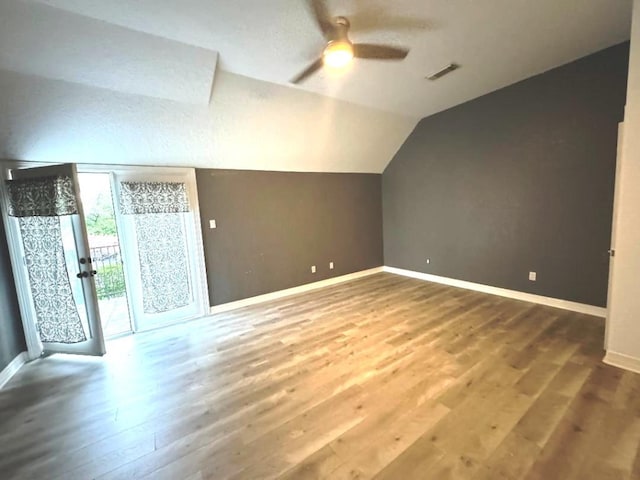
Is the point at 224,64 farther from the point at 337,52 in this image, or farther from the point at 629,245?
the point at 629,245

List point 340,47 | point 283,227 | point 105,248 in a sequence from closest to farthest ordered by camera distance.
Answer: point 340,47, point 283,227, point 105,248

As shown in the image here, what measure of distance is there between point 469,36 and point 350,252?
3.72 m

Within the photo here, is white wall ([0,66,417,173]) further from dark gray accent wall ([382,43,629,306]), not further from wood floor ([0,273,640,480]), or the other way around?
wood floor ([0,273,640,480])

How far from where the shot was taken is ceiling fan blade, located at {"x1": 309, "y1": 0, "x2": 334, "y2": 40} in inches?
74.4

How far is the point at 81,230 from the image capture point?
282 centimetres

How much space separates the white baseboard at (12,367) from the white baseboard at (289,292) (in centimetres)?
188

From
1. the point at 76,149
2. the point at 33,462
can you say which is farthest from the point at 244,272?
the point at 33,462

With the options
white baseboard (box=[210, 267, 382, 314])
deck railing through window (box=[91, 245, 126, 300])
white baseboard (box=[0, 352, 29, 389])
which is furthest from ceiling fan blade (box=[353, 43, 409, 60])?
deck railing through window (box=[91, 245, 126, 300])

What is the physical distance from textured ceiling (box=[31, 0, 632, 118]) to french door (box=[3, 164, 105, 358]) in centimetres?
166

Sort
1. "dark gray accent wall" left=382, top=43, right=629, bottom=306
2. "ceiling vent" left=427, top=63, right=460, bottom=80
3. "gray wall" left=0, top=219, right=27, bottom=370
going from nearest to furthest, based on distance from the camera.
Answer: "gray wall" left=0, top=219, right=27, bottom=370
"ceiling vent" left=427, top=63, right=460, bottom=80
"dark gray accent wall" left=382, top=43, right=629, bottom=306

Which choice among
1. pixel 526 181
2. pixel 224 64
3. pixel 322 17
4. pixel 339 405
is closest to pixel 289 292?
pixel 339 405

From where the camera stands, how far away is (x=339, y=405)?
79.6 inches

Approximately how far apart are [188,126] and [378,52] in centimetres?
220

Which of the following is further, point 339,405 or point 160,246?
point 160,246
